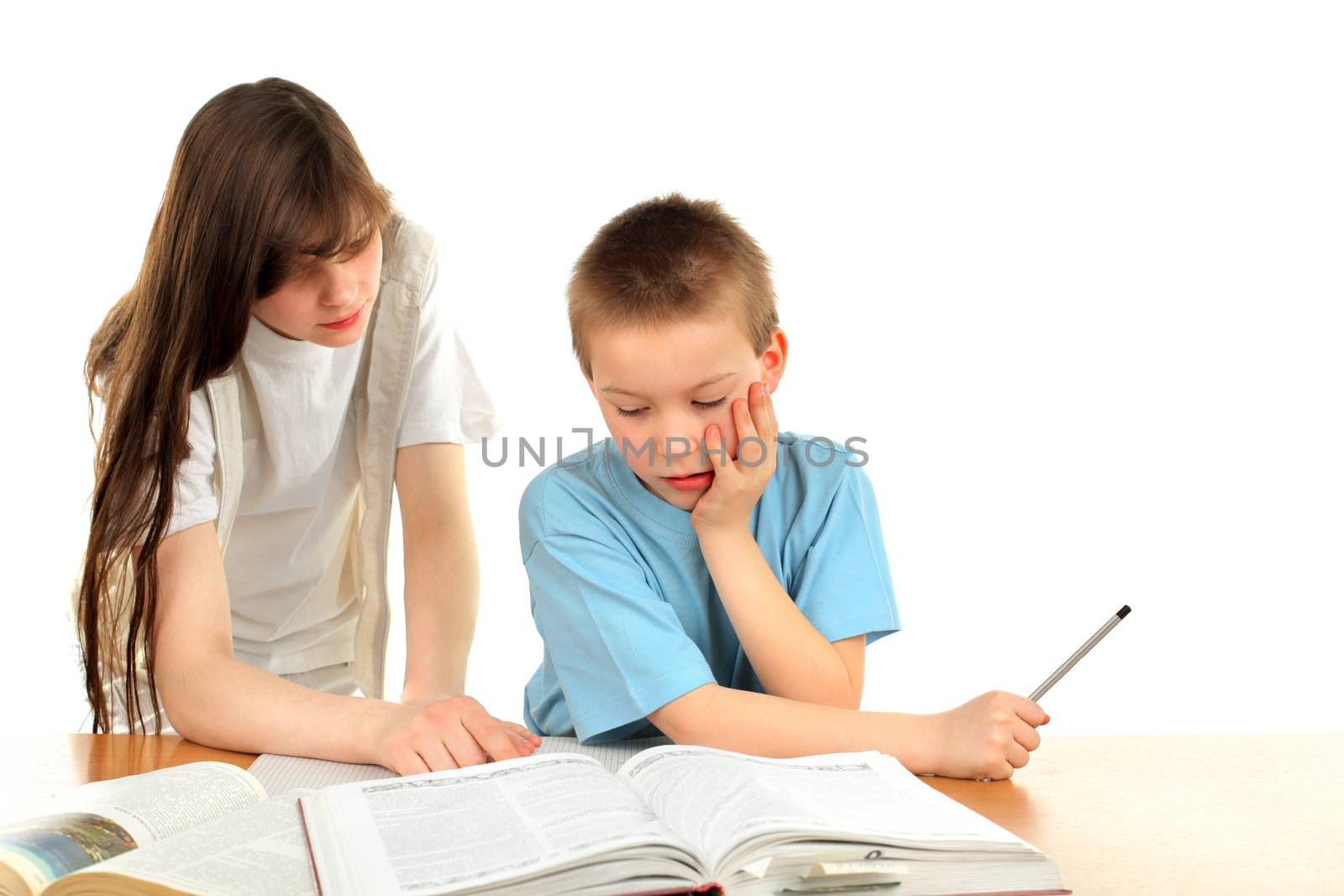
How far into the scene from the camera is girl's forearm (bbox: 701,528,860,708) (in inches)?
42.2

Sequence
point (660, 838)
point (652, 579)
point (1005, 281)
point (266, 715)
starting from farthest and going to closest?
point (1005, 281) < point (652, 579) < point (266, 715) < point (660, 838)

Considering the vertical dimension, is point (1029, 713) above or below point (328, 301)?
below

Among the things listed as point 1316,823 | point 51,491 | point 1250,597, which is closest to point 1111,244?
point 1250,597

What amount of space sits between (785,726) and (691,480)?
25cm

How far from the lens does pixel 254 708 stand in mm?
1035

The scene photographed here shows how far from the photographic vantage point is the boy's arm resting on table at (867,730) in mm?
952

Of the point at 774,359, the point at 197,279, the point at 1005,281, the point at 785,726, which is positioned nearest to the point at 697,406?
the point at 774,359

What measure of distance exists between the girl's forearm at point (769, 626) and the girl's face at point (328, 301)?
43cm

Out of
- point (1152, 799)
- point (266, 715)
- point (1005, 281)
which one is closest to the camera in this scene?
point (1152, 799)

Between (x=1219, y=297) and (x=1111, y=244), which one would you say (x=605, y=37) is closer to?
(x=1111, y=244)

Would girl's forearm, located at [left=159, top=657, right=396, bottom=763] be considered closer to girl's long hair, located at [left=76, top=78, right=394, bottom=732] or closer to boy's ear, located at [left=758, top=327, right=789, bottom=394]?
girl's long hair, located at [left=76, top=78, right=394, bottom=732]

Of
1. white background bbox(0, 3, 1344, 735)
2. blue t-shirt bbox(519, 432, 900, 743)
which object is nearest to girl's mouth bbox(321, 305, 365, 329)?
blue t-shirt bbox(519, 432, 900, 743)

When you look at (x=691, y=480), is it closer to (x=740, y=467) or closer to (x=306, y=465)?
(x=740, y=467)

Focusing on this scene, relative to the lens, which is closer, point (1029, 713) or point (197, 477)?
point (1029, 713)
